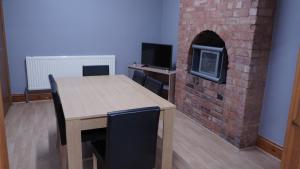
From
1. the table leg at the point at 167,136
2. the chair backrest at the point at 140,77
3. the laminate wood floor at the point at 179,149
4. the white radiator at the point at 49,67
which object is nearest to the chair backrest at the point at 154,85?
the chair backrest at the point at 140,77

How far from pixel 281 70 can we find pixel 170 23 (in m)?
2.64

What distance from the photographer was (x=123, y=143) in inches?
70.7

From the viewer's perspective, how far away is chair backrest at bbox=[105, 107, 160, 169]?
1.71 m

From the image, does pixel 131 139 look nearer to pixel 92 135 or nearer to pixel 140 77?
pixel 92 135

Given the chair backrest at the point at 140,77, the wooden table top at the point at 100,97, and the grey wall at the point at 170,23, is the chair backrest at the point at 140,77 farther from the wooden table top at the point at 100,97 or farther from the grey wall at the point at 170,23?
the grey wall at the point at 170,23

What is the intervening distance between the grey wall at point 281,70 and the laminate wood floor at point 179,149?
40 centimetres

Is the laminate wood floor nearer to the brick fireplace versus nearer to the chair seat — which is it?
the brick fireplace

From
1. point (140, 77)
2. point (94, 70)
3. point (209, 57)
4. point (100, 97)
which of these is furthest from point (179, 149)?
point (94, 70)

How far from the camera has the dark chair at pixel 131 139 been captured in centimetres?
171

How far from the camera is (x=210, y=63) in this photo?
11.2ft

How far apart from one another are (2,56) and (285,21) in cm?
405

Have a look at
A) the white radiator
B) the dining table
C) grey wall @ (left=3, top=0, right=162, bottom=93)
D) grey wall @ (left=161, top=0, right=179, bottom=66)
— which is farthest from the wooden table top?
grey wall @ (left=161, top=0, right=179, bottom=66)

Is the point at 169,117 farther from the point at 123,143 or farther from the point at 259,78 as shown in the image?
the point at 259,78

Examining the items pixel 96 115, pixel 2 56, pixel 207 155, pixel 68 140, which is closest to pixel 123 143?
pixel 96 115
